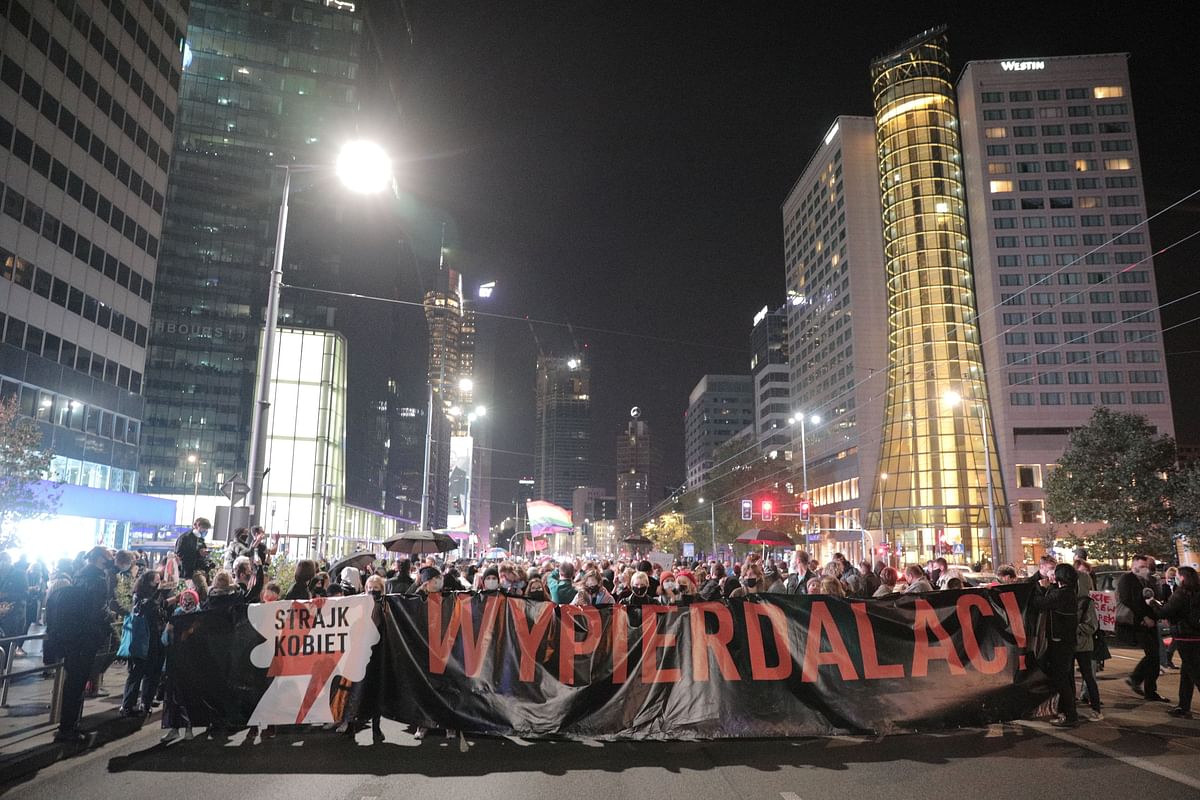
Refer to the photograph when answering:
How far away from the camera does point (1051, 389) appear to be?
83875mm

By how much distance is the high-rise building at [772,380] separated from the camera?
132 m

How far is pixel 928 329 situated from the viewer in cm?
8075

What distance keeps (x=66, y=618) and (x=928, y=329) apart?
8441cm

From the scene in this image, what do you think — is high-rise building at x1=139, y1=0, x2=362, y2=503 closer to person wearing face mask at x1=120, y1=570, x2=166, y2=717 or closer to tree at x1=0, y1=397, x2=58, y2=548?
tree at x1=0, y1=397, x2=58, y2=548

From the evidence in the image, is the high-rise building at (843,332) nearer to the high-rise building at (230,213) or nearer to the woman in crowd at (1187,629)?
the high-rise building at (230,213)

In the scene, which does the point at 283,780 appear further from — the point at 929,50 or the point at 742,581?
the point at 929,50

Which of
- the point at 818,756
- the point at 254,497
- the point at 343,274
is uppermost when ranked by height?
the point at 343,274

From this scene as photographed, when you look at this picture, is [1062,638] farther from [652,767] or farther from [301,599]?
[301,599]

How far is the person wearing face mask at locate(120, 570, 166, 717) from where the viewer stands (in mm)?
8797

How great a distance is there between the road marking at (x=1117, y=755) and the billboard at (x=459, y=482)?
139m

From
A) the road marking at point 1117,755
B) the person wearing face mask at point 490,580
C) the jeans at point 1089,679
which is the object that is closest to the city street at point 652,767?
the road marking at point 1117,755

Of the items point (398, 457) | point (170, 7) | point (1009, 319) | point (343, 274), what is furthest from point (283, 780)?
point (398, 457)

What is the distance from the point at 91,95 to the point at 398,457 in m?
85.4

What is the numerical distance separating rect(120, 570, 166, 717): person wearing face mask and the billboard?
136181 mm
